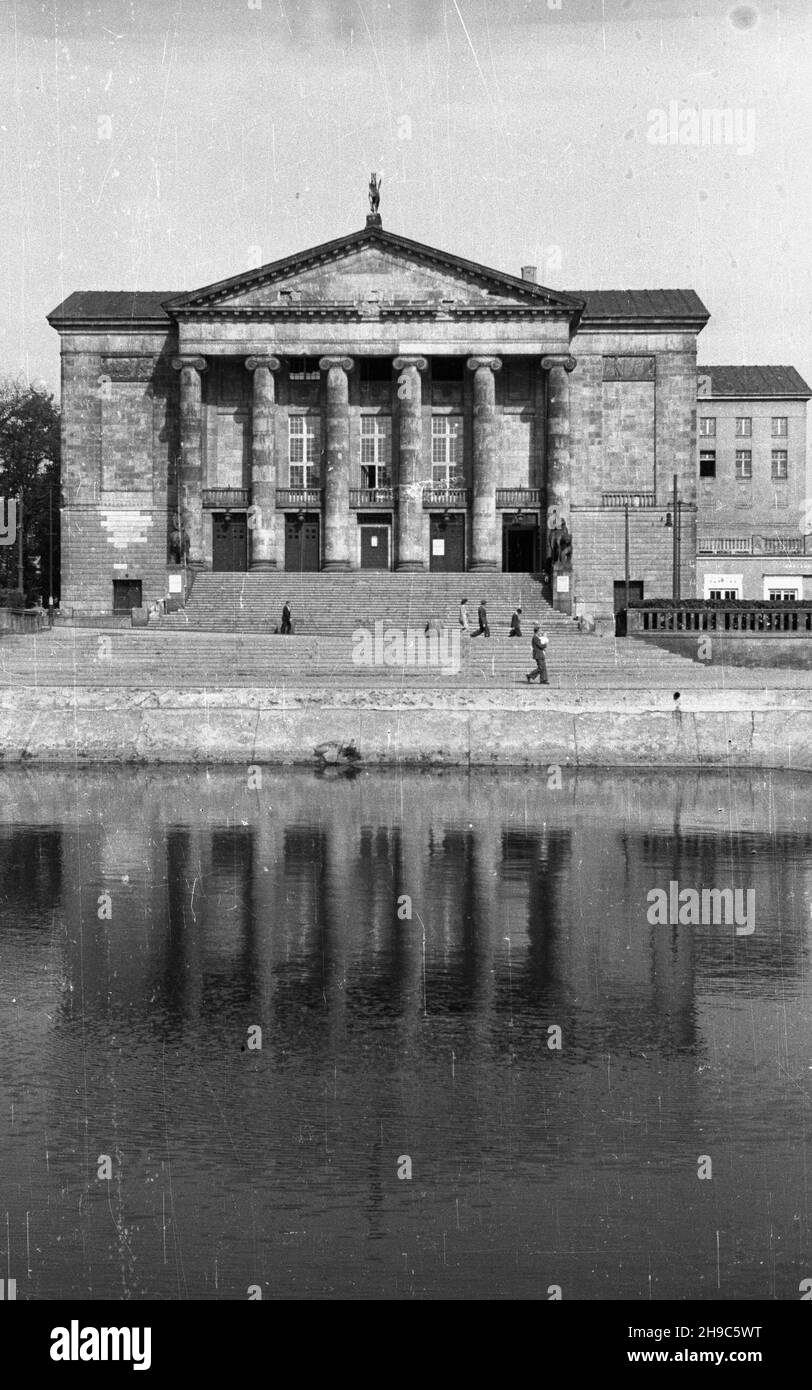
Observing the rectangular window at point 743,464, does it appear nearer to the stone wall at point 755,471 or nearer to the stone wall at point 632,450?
the stone wall at point 755,471

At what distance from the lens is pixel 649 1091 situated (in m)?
10.6

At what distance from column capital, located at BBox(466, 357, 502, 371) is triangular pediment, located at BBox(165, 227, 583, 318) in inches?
92.4

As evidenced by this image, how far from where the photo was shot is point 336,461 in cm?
7281

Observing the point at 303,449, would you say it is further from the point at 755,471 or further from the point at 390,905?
the point at 390,905

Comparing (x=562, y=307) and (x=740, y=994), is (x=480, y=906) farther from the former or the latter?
(x=562, y=307)

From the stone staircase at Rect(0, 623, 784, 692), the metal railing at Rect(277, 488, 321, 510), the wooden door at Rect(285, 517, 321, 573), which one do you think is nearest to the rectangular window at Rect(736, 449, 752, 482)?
the metal railing at Rect(277, 488, 321, 510)

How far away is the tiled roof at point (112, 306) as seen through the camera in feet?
250

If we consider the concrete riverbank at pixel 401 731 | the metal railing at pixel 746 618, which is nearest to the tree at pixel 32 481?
the metal railing at pixel 746 618

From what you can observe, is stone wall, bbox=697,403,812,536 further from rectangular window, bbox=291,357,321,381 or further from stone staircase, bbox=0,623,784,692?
stone staircase, bbox=0,623,784,692

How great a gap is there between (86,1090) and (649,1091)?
3869 millimetres

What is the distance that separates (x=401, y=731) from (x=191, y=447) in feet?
136

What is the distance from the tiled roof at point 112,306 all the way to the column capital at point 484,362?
1539cm

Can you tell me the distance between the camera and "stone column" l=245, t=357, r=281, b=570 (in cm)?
7231

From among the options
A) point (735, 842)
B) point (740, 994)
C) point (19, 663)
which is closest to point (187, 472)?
point (19, 663)
